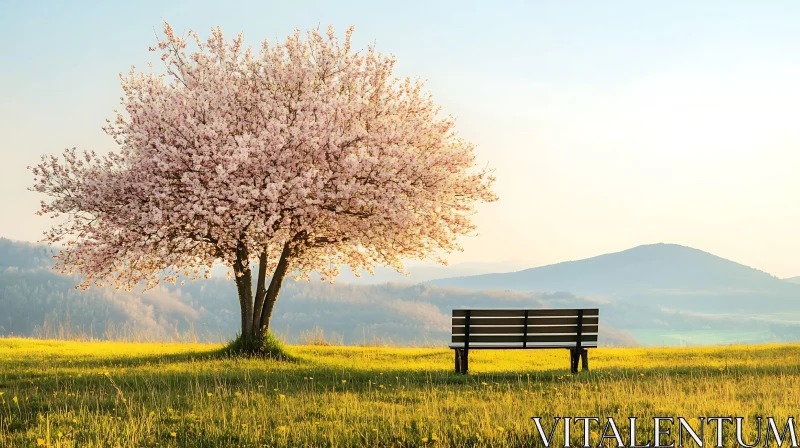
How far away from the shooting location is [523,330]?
15461mm

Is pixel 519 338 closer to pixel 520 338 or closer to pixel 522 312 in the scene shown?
pixel 520 338

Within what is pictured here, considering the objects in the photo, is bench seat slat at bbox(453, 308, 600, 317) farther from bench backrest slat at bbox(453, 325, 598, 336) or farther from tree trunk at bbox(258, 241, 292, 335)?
tree trunk at bbox(258, 241, 292, 335)

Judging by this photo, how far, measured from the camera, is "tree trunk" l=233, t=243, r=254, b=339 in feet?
64.3

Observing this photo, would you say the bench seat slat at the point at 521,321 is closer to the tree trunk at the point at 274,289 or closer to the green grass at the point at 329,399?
the green grass at the point at 329,399

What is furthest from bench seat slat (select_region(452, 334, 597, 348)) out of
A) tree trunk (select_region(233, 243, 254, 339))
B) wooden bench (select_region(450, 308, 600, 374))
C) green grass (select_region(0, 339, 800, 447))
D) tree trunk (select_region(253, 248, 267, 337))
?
tree trunk (select_region(233, 243, 254, 339))

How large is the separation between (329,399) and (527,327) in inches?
226

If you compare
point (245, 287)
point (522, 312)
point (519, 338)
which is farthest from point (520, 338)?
point (245, 287)

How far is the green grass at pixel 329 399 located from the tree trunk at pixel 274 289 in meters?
1.61

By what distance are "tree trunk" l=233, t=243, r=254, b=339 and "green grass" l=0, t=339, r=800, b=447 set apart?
1.38 metres

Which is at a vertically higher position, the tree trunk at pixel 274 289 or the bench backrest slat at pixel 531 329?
the tree trunk at pixel 274 289

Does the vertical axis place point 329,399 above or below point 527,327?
below

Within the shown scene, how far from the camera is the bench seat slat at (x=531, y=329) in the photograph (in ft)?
50.1

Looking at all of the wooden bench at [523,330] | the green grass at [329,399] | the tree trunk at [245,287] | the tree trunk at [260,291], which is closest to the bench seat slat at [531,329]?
the wooden bench at [523,330]

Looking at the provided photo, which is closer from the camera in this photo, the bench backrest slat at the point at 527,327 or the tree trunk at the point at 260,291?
the bench backrest slat at the point at 527,327
